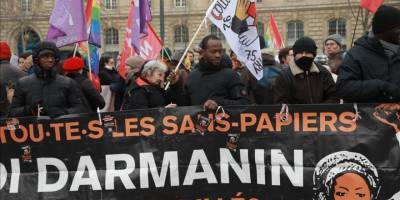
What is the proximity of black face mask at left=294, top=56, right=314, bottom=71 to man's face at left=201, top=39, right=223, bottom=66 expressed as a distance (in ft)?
2.34

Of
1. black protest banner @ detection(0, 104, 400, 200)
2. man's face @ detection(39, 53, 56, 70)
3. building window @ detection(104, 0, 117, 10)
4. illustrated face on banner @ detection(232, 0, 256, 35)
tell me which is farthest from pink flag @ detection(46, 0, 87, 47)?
building window @ detection(104, 0, 117, 10)

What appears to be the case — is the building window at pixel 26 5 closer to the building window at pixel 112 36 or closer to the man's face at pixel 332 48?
the building window at pixel 112 36

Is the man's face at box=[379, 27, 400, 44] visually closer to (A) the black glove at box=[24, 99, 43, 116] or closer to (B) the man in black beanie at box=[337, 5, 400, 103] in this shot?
(B) the man in black beanie at box=[337, 5, 400, 103]

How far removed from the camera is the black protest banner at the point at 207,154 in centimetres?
416

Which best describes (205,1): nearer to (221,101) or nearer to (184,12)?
(184,12)

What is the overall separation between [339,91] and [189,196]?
144cm

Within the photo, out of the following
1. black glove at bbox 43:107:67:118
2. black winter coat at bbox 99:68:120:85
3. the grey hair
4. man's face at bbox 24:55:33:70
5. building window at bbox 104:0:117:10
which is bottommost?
black winter coat at bbox 99:68:120:85

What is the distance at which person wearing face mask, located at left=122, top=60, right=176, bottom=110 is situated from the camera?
211 inches

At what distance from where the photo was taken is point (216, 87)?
501 cm

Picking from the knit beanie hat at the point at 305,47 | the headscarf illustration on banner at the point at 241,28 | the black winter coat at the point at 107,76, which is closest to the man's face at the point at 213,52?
the headscarf illustration on banner at the point at 241,28

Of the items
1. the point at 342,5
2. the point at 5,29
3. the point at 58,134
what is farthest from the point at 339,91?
the point at 5,29

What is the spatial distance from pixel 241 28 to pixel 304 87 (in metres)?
1.10

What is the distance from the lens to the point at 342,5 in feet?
155

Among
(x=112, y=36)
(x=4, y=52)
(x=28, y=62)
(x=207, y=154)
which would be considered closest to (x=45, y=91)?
(x=207, y=154)
